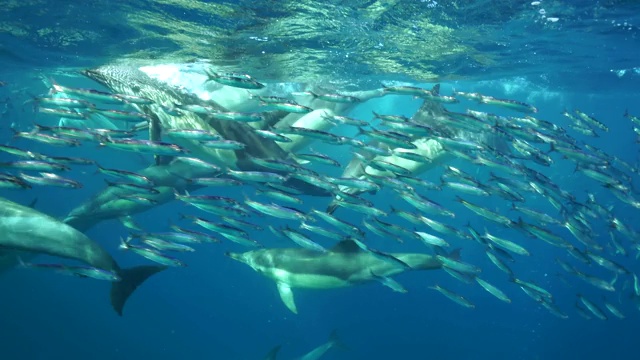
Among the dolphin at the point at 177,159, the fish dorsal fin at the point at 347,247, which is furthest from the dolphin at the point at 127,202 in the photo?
Answer: the fish dorsal fin at the point at 347,247

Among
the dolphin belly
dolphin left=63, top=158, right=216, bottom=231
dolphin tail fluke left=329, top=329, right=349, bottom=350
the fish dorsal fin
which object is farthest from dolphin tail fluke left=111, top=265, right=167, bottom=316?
dolphin tail fluke left=329, top=329, right=349, bottom=350

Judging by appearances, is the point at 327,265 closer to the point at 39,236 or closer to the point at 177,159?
the point at 177,159

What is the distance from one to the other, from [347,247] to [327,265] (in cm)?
62

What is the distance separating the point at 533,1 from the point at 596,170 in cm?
666

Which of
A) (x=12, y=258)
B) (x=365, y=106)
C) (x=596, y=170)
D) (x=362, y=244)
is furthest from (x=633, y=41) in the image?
(x=365, y=106)

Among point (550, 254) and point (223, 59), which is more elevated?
point (223, 59)

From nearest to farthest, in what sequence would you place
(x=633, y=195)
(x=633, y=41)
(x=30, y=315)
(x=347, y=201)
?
(x=347, y=201) < (x=633, y=195) < (x=633, y=41) < (x=30, y=315)

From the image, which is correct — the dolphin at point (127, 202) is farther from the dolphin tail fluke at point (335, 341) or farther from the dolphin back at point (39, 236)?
the dolphin tail fluke at point (335, 341)

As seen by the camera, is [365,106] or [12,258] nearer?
[12,258]

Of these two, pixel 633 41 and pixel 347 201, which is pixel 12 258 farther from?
pixel 633 41

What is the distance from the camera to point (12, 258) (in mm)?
7980

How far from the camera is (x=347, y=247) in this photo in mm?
Result: 9539

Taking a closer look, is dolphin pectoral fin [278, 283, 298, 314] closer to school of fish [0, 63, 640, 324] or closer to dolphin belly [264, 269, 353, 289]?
dolphin belly [264, 269, 353, 289]

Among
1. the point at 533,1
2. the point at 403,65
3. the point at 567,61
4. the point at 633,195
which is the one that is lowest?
the point at 633,195
